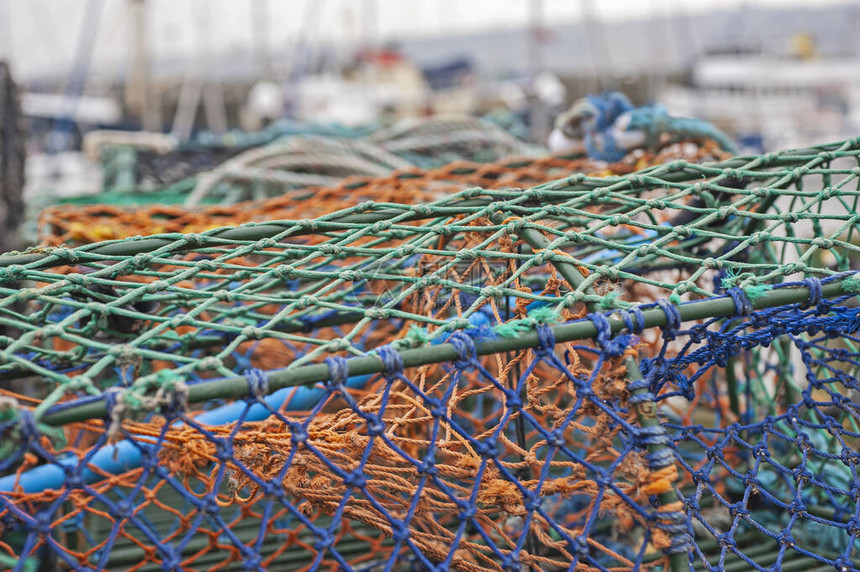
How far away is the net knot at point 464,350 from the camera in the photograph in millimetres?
1192

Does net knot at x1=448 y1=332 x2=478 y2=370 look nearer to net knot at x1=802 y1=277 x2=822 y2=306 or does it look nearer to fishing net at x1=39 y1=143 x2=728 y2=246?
net knot at x1=802 y1=277 x2=822 y2=306

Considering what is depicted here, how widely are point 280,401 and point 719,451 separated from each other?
993 mm

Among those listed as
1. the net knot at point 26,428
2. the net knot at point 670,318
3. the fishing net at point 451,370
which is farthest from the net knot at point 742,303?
the net knot at point 26,428

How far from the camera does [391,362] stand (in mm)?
1175

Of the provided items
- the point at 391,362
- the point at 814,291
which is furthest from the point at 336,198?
the point at 814,291

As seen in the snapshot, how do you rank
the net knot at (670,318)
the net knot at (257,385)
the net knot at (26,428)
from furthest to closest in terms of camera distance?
the net knot at (670,318), the net knot at (257,385), the net knot at (26,428)

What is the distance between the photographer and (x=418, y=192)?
2.44m

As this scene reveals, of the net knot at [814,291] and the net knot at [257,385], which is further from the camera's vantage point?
the net knot at [814,291]

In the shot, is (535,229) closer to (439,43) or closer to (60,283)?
(60,283)

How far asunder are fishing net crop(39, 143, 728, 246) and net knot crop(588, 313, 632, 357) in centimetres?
117

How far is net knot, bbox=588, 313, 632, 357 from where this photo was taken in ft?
4.02

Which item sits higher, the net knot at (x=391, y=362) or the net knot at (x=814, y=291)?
the net knot at (x=814, y=291)

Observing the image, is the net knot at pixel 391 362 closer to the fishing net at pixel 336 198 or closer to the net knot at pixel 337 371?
the net knot at pixel 337 371

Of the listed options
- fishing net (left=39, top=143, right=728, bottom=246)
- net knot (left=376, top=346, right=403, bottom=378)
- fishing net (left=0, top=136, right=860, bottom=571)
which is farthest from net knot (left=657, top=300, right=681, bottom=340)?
fishing net (left=39, top=143, right=728, bottom=246)
